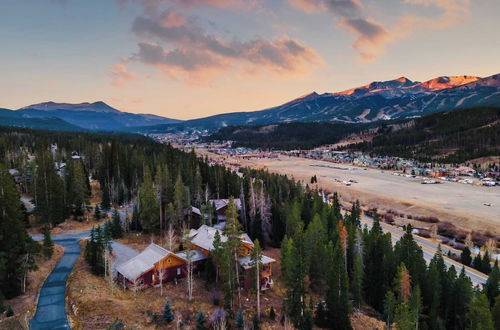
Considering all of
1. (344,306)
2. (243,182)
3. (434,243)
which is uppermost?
(243,182)

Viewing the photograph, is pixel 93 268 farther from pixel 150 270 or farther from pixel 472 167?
pixel 472 167

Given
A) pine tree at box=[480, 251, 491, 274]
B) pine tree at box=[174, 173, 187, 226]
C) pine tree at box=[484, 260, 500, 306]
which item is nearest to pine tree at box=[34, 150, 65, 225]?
pine tree at box=[174, 173, 187, 226]

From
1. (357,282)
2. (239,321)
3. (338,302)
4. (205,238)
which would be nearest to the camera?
(239,321)

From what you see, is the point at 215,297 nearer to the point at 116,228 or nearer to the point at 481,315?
the point at 481,315

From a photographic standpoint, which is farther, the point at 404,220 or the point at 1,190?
the point at 404,220

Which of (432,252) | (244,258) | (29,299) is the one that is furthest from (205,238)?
(432,252)

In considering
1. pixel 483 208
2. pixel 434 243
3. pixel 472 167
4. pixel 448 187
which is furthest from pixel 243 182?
pixel 472 167

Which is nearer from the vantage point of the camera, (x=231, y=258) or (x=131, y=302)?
(x=131, y=302)

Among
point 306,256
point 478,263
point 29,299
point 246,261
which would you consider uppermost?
point 306,256
